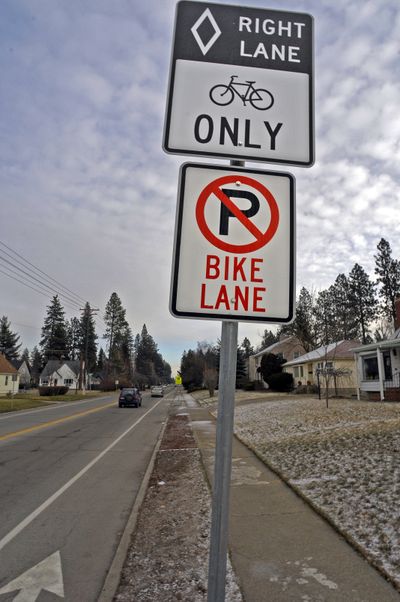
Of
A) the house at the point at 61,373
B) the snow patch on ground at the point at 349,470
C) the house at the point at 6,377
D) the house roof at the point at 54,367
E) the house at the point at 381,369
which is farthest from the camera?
the house roof at the point at 54,367

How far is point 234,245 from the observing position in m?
1.67

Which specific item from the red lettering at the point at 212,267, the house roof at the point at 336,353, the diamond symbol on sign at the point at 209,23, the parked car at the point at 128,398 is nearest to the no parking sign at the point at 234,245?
the red lettering at the point at 212,267

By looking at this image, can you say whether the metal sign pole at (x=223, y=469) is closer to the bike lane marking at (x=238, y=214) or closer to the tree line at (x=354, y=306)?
the bike lane marking at (x=238, y=214)

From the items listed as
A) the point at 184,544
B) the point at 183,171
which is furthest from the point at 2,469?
the point at 183,171

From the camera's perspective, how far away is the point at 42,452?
1216cm

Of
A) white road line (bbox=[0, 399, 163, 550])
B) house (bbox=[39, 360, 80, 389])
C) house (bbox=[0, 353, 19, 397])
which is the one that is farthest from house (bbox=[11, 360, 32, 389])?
white road line (bbox=[0, 399, 163, 550])

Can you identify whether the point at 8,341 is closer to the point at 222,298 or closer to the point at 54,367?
the point at 54,367

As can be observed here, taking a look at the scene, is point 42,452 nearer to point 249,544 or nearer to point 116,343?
point 249,544

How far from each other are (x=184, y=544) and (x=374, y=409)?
14142mm

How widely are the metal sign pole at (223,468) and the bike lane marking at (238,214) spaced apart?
0.30m

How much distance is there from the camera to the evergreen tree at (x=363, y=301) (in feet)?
A: 213

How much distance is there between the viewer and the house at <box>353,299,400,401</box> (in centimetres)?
2305

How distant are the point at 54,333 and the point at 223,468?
101 metres

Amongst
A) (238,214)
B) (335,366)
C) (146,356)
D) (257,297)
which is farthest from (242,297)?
(146,356)
